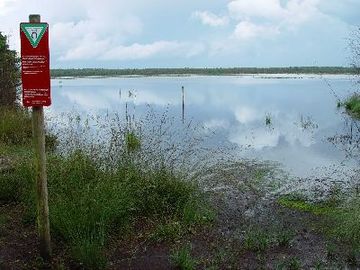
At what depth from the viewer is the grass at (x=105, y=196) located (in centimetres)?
579

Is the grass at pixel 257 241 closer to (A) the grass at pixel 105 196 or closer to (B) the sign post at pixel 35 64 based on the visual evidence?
(A) the grass at pixel 105 196

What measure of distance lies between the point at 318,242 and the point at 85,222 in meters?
3.06

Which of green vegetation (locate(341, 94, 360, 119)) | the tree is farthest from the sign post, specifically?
green vegetation (locate(341, 94, 360, 119))

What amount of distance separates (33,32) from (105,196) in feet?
7.55

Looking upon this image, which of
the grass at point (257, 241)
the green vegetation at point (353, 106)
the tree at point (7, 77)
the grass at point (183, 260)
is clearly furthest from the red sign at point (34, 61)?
the green vegetation at point (353, 106)

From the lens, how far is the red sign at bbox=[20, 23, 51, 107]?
4.86m

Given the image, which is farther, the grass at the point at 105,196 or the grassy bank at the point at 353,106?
the grassy bank at the point at 353,106

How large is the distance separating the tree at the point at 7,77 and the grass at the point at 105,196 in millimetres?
9008

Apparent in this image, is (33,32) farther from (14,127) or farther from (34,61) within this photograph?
(14,127)

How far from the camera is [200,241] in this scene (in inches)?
256

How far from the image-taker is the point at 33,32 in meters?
4.88

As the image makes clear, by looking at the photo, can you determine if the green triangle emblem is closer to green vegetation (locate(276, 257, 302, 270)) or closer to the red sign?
the red sign

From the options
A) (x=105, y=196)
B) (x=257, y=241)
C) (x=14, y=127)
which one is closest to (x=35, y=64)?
(x=105, y=196)

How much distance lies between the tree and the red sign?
12634mm
